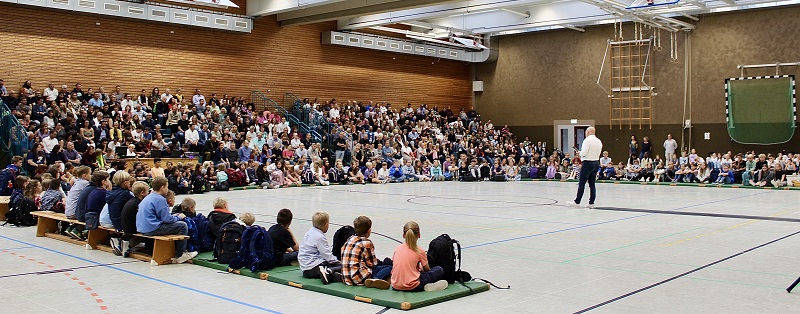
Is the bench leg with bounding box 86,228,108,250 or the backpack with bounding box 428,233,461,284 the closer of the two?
the backpack with bounding box 428,233,461,284

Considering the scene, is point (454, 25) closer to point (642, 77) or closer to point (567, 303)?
point (642, 77)

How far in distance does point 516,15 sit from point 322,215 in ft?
79.0

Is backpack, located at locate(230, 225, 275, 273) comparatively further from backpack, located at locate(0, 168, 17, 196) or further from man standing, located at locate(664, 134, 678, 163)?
man standing, located at locate(664, 134, 678, 163)

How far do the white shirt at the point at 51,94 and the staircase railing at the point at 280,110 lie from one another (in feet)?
23.9

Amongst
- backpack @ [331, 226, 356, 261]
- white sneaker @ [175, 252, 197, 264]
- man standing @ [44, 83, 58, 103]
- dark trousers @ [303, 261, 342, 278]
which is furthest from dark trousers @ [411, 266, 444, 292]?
man standing @ [44, 83, 58, 103]

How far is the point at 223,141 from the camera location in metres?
22.1

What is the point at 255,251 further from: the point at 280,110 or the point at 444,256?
the point at 280,110

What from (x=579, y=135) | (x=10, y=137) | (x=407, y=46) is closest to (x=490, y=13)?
(x=407, y=46)

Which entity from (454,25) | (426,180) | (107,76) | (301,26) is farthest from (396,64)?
(107,76)

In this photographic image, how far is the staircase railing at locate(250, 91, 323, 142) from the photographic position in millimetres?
26344

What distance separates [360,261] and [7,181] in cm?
1102

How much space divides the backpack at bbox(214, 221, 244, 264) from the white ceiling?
15612 mm

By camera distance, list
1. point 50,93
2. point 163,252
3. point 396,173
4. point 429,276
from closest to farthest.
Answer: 1. point 429,276
2. point 163,252
3. point 50,93
4. point 396,173

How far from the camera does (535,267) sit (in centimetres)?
778
